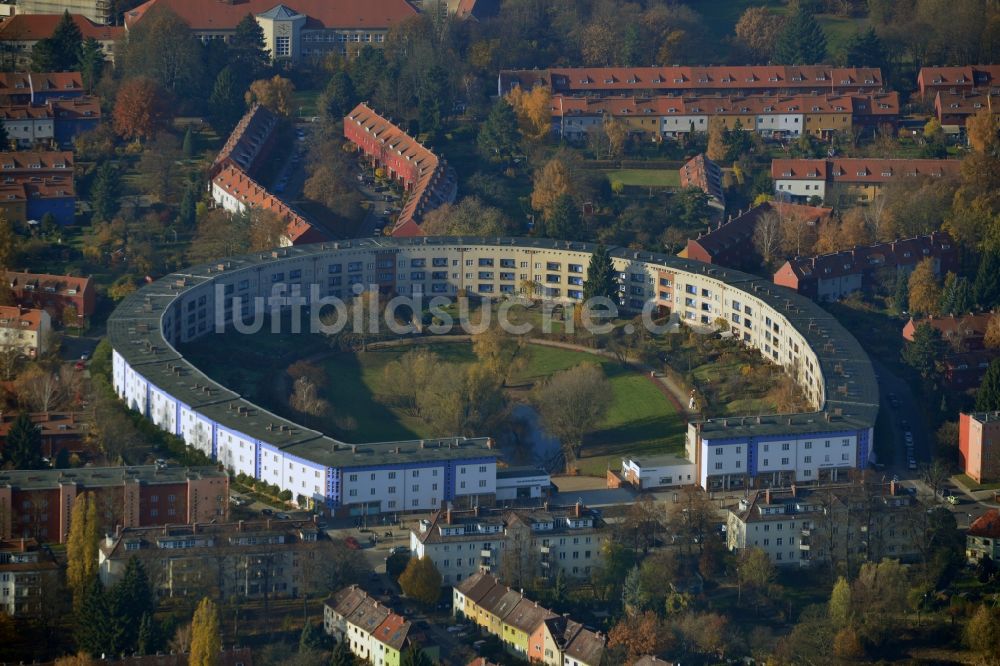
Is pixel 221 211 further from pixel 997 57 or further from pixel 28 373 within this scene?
pixel 997 57

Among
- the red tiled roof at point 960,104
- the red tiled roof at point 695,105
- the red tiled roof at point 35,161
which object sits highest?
the red tiled roof at point 960,104

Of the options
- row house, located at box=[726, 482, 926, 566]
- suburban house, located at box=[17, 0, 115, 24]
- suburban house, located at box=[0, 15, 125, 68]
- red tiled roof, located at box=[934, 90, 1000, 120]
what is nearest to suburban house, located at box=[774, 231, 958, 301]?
red tiled roof, located at box=[934, 90, 1000, 120]

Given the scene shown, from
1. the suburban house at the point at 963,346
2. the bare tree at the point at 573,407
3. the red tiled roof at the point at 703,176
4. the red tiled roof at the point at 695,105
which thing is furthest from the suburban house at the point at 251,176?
the suburban house at the point at 963,346

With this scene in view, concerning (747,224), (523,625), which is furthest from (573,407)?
(747,224)

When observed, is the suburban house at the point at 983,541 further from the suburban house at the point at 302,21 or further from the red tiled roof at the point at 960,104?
the suburban house at the point at 302,21

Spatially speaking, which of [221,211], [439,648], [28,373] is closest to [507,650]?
[439,648]
